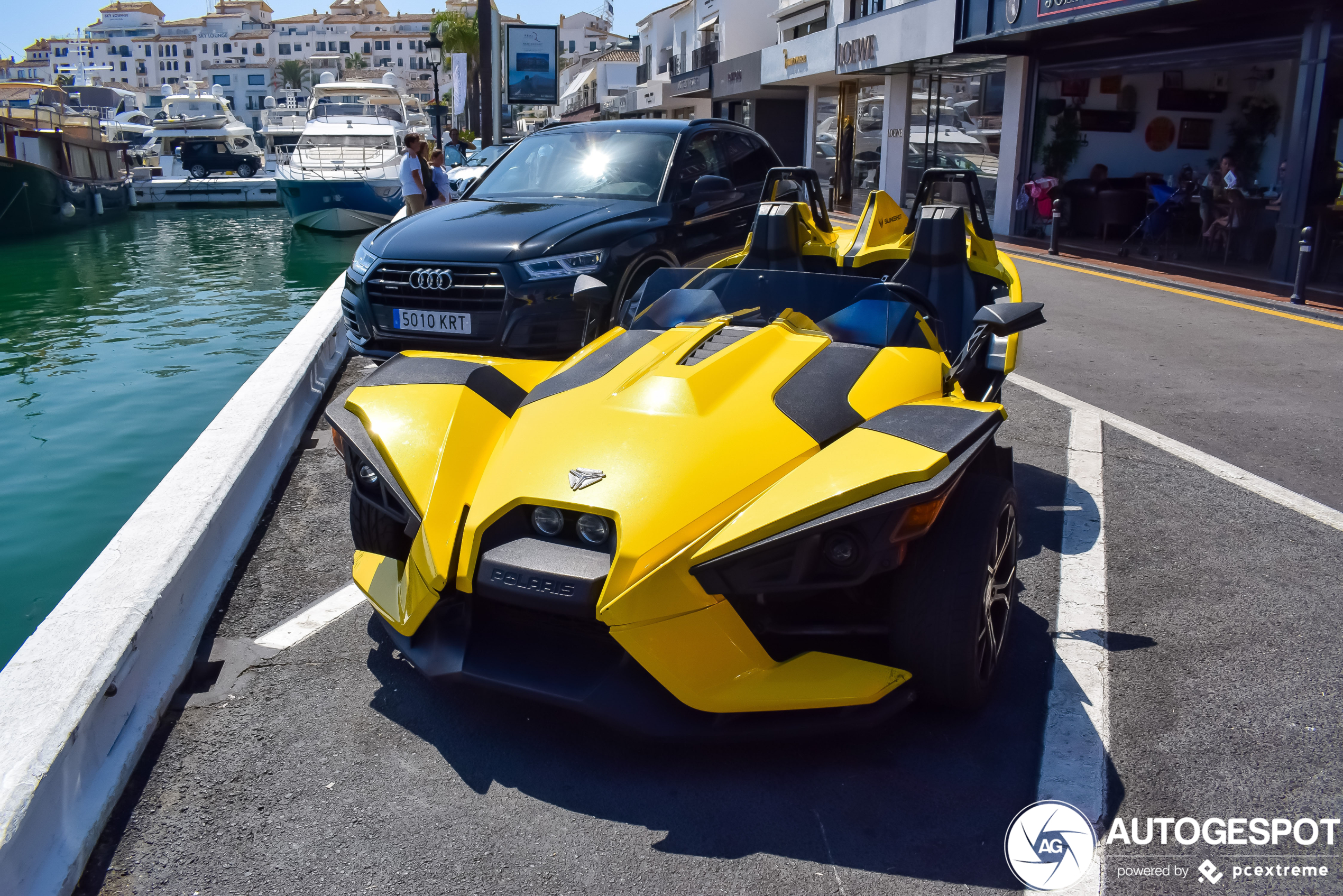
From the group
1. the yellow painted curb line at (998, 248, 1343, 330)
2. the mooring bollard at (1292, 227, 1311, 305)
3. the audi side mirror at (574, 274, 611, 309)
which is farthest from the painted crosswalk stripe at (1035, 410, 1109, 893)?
the mooring bollard at (1292, 227, 1311, 305)

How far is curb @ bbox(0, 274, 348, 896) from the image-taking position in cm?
227

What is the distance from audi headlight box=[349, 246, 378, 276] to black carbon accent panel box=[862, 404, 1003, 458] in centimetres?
444

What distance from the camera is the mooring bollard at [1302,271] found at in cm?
1045

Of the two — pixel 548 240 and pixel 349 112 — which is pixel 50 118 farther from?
pixel 548 240

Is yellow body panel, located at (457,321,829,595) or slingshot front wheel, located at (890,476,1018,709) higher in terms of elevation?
yellow body panel, located at (457,321,829,595)

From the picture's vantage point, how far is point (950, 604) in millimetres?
2664

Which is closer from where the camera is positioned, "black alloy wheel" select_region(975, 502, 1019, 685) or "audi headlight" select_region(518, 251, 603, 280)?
"black alloy wheel" select_region(975, 502, 1019, 685)

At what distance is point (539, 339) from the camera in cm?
615

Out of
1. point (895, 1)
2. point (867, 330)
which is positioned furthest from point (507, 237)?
point (895, 1)

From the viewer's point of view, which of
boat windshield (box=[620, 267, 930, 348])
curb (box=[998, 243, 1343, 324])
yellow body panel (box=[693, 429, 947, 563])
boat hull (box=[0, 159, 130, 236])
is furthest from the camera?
boat hull (box=[0, 159, 130, 236])

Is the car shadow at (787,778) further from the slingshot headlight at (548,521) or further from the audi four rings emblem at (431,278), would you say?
the audi four rings emblem at (431,278)

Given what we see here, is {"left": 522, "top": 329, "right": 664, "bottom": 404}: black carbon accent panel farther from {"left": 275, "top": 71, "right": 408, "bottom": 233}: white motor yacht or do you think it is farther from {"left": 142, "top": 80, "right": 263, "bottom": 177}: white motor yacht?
{"left": 142, "top": 80, "right": 263, "bottom": 177}: white motor yacht

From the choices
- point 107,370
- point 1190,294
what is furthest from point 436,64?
point 1190,294

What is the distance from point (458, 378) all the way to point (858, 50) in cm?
2087
